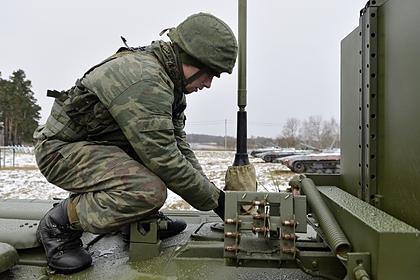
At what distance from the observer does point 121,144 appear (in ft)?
7.80

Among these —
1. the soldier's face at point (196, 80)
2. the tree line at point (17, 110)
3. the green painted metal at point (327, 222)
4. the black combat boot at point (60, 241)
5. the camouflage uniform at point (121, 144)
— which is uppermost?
the tree line at point (17, 110)

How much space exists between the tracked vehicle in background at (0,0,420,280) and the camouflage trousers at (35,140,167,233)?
0.15 metres

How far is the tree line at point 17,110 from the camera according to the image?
42625 millimetres

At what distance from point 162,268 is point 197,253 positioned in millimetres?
169

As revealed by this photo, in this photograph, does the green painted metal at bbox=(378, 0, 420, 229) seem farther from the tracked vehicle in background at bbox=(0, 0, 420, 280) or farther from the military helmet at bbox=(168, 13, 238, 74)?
the military helmet at bbox=(168, 13, 238, 74)

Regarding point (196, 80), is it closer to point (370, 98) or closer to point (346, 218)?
point (370, 98)

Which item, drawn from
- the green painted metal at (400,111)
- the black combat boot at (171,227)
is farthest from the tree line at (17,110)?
the green painted metal at (400,111)

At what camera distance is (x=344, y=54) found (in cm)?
248

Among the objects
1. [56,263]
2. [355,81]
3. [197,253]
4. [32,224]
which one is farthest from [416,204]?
[32,224]

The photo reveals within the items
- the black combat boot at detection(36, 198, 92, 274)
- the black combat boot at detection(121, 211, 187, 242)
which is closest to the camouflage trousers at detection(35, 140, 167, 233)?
the black combat boot at detection(36, 198, 92, 274)

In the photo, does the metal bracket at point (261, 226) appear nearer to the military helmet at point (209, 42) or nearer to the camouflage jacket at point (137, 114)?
the camouflage jacket at point (137, 114)

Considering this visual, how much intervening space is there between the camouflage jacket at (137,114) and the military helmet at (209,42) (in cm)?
11

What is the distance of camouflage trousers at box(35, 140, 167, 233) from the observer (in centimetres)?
217

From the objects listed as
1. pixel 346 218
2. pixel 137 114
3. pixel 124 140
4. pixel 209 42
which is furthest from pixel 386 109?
pixel 124 140
